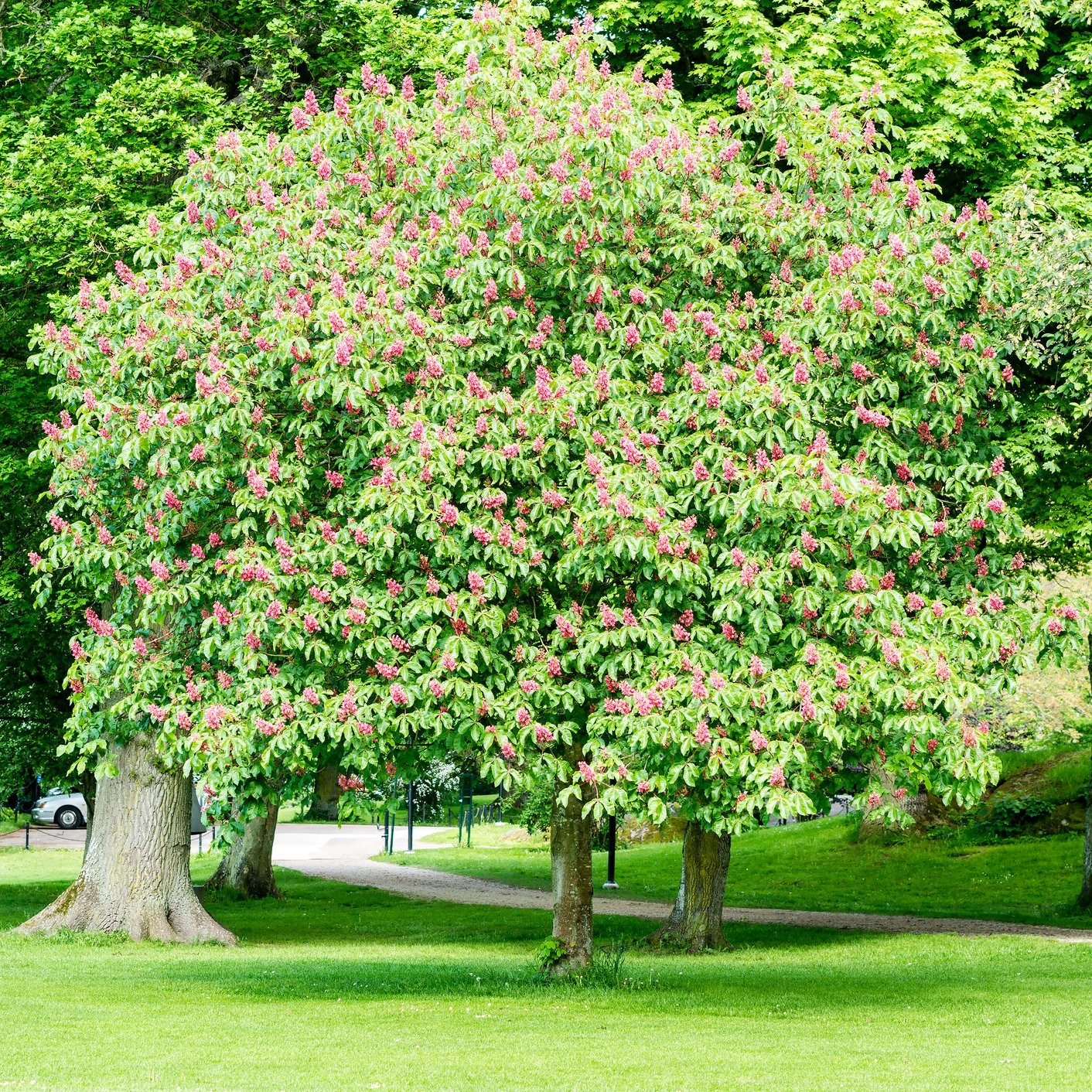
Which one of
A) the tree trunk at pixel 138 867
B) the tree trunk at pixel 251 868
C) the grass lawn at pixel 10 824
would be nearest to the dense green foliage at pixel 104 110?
the tree trunk at pixel 138 867

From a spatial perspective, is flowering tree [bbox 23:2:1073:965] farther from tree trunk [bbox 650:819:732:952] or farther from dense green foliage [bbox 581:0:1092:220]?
tree trunk [bbox 650:819:732:952]

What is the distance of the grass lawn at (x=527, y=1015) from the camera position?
38.9ft

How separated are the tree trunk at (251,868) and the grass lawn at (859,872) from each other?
6833mm

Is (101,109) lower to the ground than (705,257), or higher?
higher

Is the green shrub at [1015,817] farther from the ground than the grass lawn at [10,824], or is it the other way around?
the green shrub at [1015,817]

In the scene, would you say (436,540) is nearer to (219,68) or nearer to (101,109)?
(101,109)

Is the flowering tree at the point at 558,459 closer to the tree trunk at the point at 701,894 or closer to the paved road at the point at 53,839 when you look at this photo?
the tree trunk at the point at 701,894

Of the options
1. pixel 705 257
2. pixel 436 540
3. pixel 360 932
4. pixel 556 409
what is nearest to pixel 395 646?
pixel 436 540

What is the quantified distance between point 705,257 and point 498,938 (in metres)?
13.6

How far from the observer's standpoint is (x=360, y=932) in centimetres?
2572

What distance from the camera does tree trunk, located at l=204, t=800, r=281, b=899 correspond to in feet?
100

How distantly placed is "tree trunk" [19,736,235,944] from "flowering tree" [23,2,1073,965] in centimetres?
817

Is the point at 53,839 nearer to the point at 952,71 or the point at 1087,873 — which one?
the point at 1087,873

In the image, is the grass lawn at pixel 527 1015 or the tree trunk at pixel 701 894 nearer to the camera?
the grass lawn at pixel 527 1015
